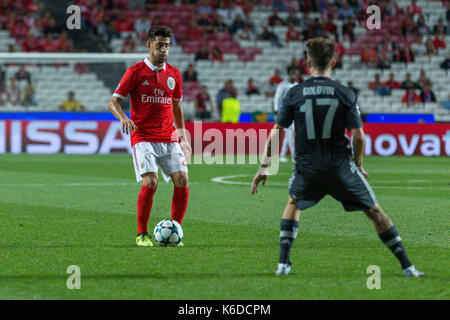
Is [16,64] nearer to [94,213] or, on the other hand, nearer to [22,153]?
[22,153]

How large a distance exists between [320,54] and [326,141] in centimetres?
60

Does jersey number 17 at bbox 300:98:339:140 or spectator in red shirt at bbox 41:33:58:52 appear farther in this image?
spectator in red shirt at bbox 41:33:58:52

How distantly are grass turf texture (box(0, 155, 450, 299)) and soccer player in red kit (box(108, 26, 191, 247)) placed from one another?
44 centimetres

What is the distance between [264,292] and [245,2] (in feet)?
89.5

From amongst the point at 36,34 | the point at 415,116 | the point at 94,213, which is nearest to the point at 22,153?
the point at 36,34

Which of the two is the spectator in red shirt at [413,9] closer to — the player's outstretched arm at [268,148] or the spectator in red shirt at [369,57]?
the spectator in red shirt at [369,57]

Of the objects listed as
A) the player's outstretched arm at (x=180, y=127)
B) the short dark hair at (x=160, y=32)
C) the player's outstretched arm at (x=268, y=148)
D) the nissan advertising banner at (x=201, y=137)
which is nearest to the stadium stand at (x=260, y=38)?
the nissan advertising banner at (x=201, y=137)

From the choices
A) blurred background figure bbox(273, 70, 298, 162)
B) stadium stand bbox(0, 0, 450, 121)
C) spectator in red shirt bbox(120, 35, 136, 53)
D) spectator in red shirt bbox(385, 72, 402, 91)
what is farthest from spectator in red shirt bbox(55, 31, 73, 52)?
spectator in red shirt bbox(385, 72, 402, 91)

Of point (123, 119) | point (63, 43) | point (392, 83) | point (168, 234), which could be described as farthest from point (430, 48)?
point (123, 119)

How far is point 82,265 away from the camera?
635cm

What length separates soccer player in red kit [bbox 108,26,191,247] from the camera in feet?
24.7

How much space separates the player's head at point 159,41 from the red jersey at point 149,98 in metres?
0.17

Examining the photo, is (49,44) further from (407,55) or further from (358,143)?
(358,143)

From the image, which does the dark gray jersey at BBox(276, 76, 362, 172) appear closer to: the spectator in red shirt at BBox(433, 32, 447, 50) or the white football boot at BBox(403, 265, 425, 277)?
the white football boot at BBox(403, 265, 425, 277)
